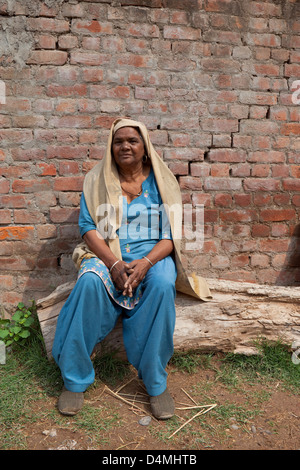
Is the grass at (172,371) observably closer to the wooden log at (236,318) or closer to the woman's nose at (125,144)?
the wooden log at (236,318)

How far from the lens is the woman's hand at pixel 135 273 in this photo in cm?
226

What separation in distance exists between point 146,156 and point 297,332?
1715mm

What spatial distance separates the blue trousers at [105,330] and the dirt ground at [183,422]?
0.18 meters

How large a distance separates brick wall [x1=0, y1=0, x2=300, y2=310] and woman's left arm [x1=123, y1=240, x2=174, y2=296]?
809 millimetres

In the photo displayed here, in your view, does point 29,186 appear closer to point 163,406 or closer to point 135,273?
point 135,273

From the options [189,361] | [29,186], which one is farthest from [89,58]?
[189,361]

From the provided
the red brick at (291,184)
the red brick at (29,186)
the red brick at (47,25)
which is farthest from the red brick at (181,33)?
the red brick at (29,186)

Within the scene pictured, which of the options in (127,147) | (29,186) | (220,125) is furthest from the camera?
(220,125)

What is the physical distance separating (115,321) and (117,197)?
86cm

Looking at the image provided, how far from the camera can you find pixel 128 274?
7.66ft

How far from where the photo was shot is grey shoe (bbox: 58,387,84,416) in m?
2.10

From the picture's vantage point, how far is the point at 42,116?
2.93 meters

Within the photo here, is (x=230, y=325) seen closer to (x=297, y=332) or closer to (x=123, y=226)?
(x=297, y=332)

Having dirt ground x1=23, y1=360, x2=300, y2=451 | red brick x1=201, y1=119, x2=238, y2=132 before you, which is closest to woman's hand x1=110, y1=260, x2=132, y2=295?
dirt ground x1=23, y1=360, x2=300, y2=451
